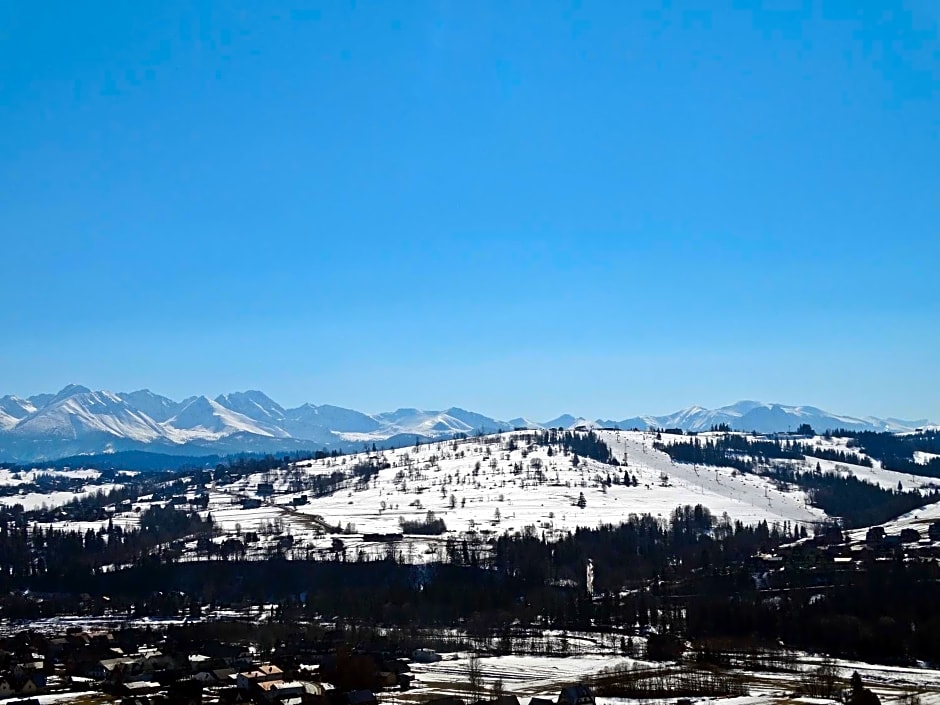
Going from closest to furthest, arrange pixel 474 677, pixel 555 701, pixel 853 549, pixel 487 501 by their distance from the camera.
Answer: pixel 555 701, pixel 474 677, pixel 853 549, pixel 487 501

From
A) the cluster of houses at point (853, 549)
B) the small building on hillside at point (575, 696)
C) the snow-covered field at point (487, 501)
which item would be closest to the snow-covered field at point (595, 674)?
the small building on hillside at point (575, 696)

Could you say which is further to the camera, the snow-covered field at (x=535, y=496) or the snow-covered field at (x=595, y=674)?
the snow-covered field at (x=535, y=496)

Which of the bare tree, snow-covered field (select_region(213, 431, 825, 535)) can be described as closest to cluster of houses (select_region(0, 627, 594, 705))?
the bare tree

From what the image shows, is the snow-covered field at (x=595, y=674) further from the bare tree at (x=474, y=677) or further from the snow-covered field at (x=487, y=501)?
Result: the snow-covered field at (x=487, y=501)

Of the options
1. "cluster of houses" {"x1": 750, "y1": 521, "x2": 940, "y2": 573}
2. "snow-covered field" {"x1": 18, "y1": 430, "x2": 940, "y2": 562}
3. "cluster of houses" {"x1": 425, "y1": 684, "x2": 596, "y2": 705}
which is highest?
"snow-covered field" {"x1": 18, "y1": 430, "x2": 940, "y2": 562}

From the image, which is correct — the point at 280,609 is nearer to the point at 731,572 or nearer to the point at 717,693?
the point at 731,572

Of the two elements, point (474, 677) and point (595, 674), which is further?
point (595, 674)

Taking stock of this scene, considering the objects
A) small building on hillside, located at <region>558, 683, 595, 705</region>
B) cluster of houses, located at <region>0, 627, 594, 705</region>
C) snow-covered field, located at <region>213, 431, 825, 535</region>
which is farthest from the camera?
snow-covered field, located at <region>213, 431, 825, 535</region>

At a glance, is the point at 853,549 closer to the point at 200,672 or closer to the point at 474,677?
the point at 474,677

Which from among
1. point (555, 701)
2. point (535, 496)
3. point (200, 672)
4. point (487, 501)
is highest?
point (535, 496)

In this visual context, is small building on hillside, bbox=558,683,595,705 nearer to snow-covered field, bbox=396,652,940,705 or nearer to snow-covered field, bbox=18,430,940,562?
snow-covered field, bbox=396,652,940,705

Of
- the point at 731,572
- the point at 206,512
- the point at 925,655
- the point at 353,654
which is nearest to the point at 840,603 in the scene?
the point at 925,655

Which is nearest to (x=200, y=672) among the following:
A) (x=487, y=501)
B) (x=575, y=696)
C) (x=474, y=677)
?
(x=474, y=677)

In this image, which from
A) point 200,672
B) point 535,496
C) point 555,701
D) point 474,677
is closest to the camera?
point 555,701
